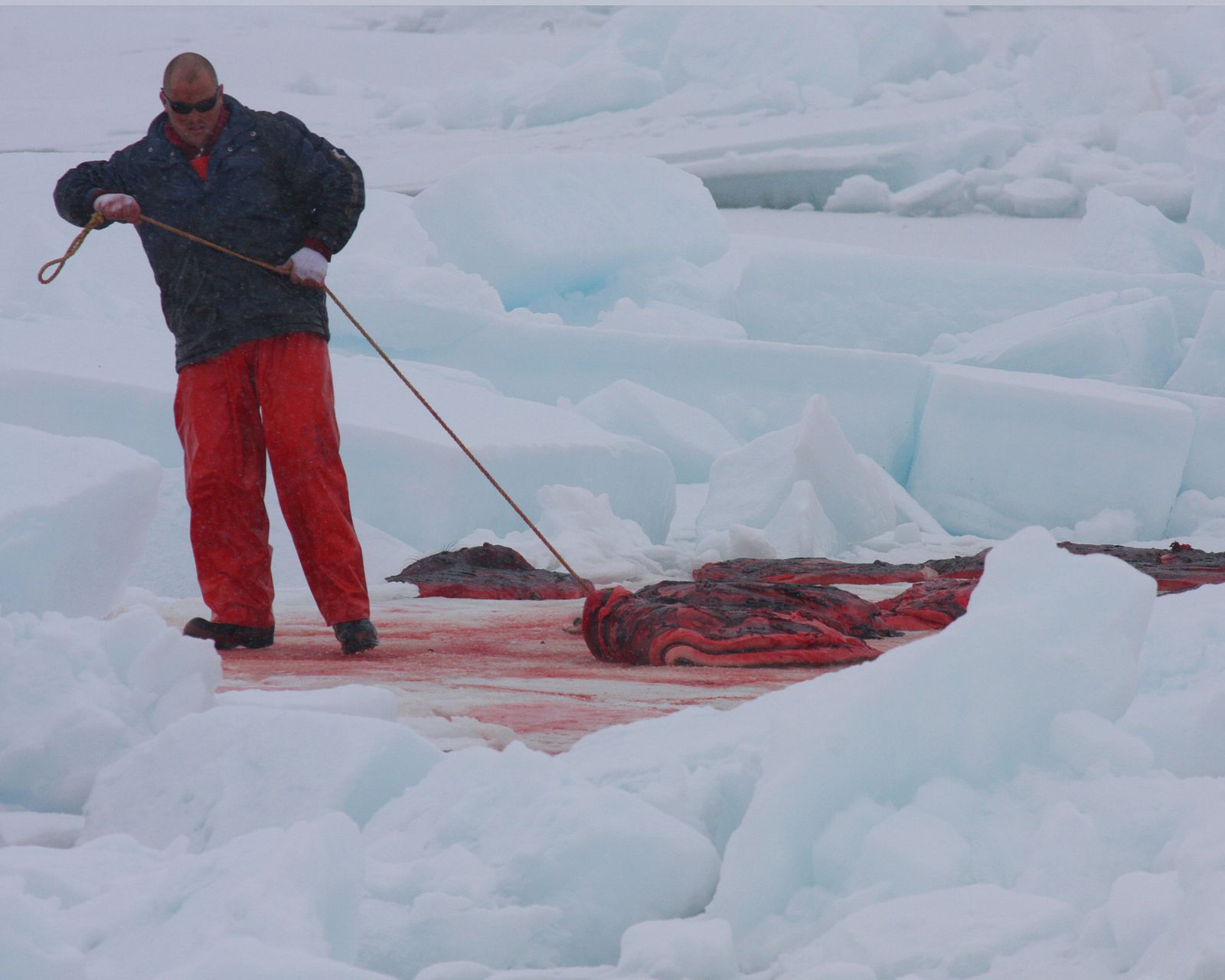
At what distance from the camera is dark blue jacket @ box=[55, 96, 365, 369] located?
2.73m

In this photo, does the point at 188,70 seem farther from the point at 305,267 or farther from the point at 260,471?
the point at 260,471

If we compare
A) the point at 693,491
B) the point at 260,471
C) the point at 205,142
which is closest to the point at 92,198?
the point at 205,142

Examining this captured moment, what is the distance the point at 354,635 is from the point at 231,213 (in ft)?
2.89

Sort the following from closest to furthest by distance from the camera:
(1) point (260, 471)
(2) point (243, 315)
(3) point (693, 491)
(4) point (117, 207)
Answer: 1. (4) point (117, 207)
2. (2) point (243, 315)
3. (1) point (260, 471)
4. (3) point (693, 491)

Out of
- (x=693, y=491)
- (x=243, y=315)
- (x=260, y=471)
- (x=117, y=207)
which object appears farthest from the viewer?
(x=693, y=491)

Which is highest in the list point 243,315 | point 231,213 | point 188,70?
point 188,70

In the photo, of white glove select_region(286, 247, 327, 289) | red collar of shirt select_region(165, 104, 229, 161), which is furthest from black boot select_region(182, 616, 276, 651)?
red collar of shirt select_region(165, 104, 229, 161)

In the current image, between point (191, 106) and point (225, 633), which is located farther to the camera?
point (225, 633)

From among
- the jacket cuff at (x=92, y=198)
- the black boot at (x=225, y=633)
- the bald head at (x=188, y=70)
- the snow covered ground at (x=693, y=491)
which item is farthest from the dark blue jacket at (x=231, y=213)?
the black boot at (x=225, y=633)

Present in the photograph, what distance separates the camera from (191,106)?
270 centimetres

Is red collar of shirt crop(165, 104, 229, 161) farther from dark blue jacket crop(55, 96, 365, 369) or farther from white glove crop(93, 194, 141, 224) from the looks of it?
white glove crop(93, 194, 141, 224)

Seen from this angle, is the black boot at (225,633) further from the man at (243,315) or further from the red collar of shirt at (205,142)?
the red collar of shirt at (205,142)

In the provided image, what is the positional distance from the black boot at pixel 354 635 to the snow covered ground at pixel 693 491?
0.42 metres

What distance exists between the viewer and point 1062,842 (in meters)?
1.27
